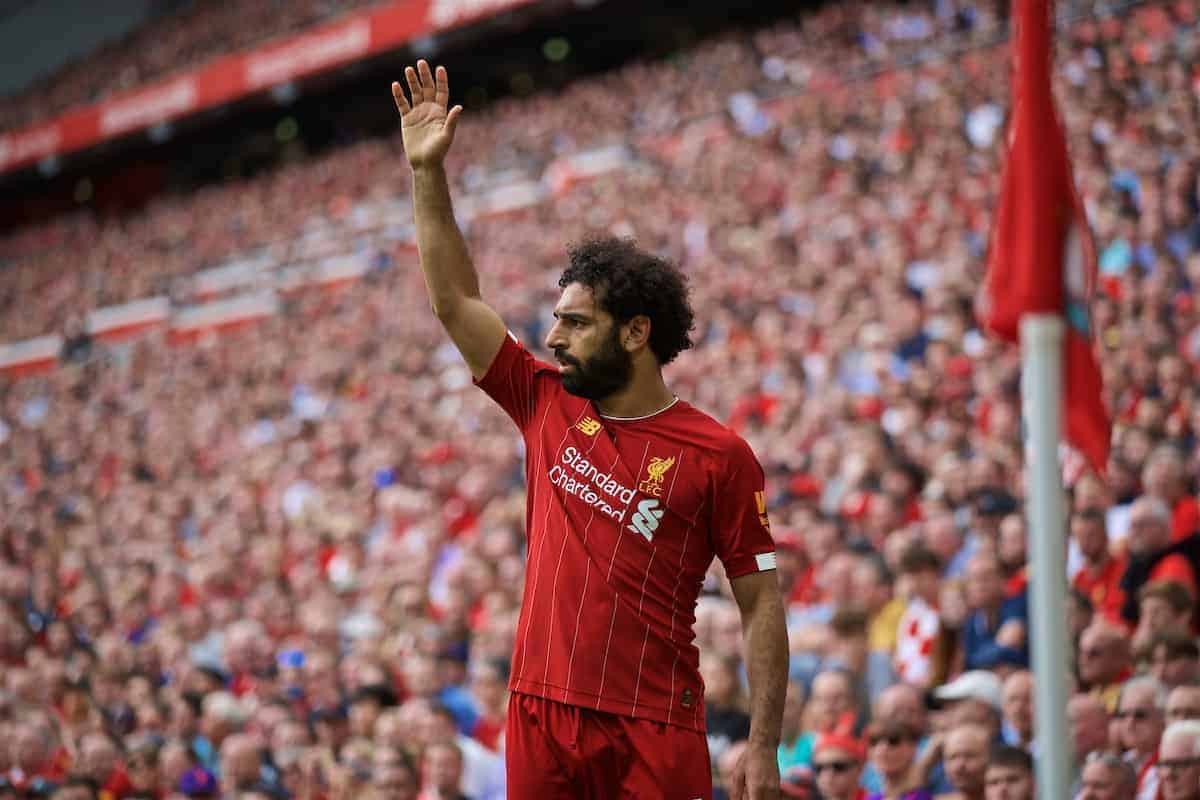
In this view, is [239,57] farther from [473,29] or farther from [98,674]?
[98,674]

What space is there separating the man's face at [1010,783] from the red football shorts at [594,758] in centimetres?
167

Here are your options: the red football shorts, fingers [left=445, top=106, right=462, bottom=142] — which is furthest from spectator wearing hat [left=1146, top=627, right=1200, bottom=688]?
fingers [left=445, top=106, right=462, bottom=142]

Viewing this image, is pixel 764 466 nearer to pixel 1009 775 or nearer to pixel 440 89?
pixel 1009 775

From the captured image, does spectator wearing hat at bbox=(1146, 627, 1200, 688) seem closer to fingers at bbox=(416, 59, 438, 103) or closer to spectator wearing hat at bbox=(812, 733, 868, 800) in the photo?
spectator wearing hat at bbox=(812, 733, 868, 800)

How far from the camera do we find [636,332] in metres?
3.08

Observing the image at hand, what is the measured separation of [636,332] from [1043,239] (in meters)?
0.98

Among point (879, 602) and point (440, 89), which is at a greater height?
point (440, 89)

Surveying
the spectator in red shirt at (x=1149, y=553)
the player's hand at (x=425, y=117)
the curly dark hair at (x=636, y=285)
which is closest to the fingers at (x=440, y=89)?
the player's hand at (x=425, y=117)

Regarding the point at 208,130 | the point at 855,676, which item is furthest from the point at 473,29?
the point at 855,676

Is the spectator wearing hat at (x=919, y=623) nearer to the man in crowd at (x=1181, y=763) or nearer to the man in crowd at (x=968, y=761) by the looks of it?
the man in crowd at (x=968, y=761)

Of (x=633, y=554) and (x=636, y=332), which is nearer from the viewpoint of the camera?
(x=633, y=554)

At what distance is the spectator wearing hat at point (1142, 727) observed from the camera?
4316 millimetres

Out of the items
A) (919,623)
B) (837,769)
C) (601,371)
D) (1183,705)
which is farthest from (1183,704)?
(601,371)

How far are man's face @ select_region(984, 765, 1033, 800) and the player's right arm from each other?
219 centimetres
